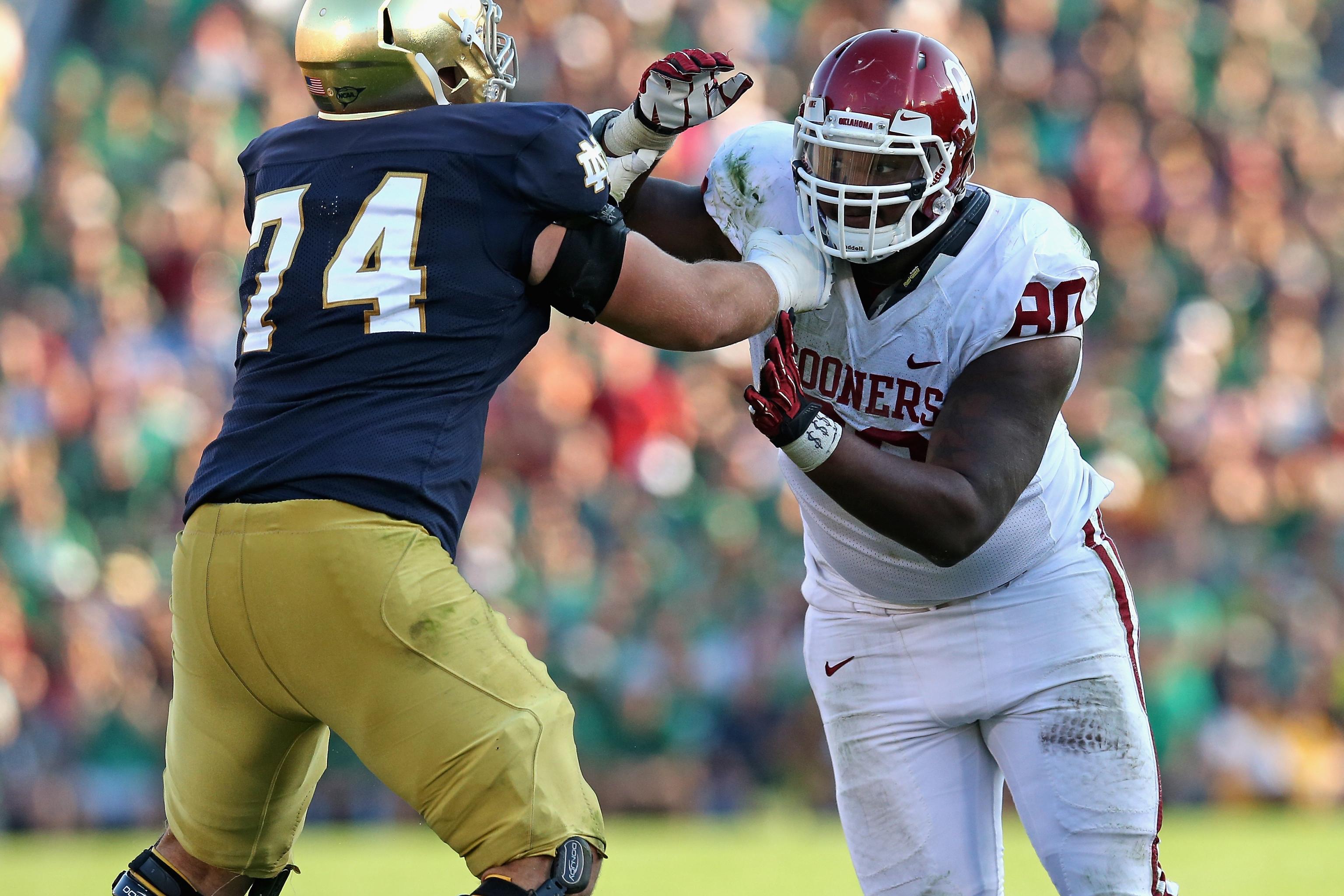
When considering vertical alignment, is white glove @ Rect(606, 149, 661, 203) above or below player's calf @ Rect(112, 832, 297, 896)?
above

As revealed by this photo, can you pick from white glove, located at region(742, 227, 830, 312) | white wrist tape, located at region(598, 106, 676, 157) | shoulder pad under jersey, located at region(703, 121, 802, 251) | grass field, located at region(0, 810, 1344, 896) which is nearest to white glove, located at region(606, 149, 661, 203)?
white wrist tape, located at region(598, 106, 676, 157)

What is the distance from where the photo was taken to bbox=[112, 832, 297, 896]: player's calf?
2.92m

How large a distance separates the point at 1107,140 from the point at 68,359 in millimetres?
6136

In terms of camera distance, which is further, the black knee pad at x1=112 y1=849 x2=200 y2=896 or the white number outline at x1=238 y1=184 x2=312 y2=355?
the black knee pad at x1=112 y1=849 x2=200 y2=896

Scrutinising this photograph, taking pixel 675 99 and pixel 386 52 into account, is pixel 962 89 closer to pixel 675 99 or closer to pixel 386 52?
pixel 675 99

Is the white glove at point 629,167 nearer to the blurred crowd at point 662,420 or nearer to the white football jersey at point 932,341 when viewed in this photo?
the white football jersey at point 932,341

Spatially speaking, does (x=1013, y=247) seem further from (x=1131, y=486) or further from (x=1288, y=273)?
(x=1288, y=273)

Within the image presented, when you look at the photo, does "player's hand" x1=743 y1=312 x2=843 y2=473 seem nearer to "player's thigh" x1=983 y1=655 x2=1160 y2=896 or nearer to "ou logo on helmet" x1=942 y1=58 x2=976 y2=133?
"ou logo on helmet" x1=942 y1=58 x2=976 y2=133

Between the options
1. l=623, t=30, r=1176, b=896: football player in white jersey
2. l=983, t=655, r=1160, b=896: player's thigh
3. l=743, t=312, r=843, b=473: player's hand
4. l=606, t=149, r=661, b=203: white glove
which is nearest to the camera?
l=743, t=312, r=843, b=473: player's hand

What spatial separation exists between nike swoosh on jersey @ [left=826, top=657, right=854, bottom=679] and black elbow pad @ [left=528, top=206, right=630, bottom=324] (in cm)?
118

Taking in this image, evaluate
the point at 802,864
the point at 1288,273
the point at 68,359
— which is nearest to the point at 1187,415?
the point at 1288,273

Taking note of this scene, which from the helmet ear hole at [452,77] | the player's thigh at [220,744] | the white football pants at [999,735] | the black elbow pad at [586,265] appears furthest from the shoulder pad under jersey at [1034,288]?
the player's thigh at [220,744]

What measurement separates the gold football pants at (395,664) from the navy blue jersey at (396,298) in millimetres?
79

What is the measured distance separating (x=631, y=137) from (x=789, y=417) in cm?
83
